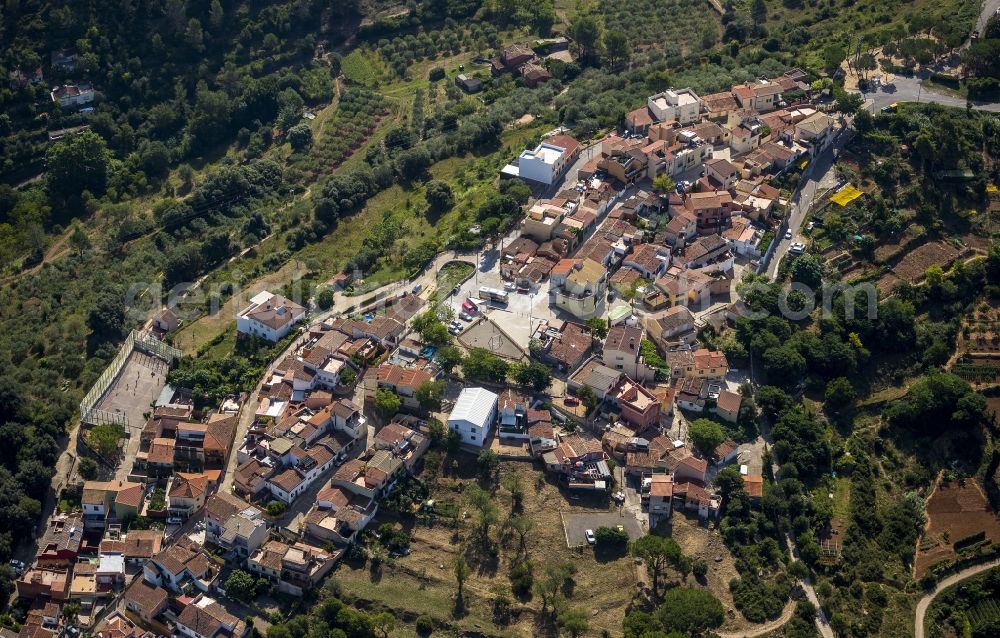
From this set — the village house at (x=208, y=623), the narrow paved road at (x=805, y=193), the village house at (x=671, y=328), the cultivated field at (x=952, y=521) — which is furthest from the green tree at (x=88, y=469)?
the cultivated field at (x=952, y=521)

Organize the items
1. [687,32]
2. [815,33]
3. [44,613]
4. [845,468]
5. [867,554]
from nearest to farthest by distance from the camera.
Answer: [44,613] < [867,554] < [845,468] < [815,33] < [687,32]

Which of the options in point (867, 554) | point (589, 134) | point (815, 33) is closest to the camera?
point (867, 554)

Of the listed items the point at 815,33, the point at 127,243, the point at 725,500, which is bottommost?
the point at 127,243

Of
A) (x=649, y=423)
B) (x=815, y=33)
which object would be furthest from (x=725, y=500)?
(x=815, y=33)

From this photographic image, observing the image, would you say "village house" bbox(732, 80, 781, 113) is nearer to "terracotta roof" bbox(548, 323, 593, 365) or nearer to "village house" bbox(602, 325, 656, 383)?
"village house" bbox(602, 325, 656, 383)

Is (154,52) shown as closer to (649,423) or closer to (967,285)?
(649,423)

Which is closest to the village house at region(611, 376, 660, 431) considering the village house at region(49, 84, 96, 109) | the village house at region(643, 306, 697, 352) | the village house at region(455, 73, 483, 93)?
the village house at region(643, 306, 697, 352)
